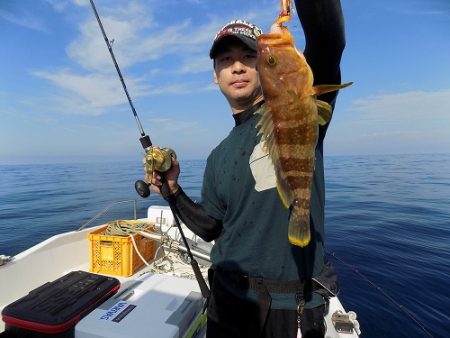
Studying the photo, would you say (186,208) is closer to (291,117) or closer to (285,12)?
(291,117)

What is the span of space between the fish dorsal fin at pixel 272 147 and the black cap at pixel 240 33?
0.88 metres

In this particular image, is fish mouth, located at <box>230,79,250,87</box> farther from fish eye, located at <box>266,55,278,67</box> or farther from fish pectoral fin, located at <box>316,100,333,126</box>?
fish pectoral fin, located at <box>316,100,333,126</box>

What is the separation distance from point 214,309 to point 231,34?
2.27 metres

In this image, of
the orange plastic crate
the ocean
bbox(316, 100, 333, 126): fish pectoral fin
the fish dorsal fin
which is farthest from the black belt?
the ocean

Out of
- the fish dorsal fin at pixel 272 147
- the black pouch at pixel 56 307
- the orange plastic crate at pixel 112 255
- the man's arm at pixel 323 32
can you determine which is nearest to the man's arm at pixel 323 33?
the man's arm at pixel 323 32

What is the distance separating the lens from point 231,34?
231cm

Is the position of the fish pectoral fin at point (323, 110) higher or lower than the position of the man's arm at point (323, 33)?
lower

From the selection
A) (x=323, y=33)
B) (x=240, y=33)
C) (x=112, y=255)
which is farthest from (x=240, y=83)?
(x=112, y=255)

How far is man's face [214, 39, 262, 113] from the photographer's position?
2424mm

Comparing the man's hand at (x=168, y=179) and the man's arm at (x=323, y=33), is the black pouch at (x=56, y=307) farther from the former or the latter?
the man's arm at (x=323, y=33)

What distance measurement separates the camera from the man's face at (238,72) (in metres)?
2.42

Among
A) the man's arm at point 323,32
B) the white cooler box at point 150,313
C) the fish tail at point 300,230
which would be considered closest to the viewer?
the fish tail at point 300,230

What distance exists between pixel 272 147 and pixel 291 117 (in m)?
0.21

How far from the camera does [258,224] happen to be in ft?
7.09
